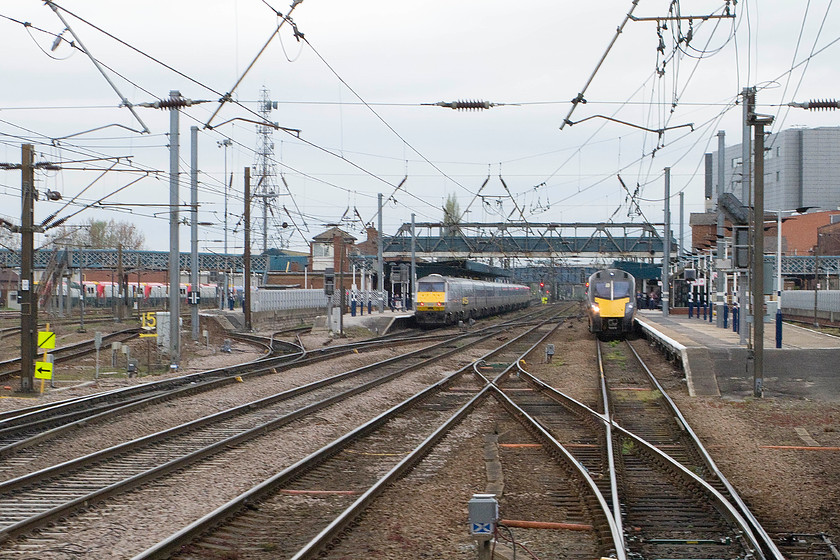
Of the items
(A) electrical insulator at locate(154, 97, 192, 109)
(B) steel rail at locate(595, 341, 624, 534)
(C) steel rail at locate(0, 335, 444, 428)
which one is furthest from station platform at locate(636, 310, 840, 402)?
(A) electrical insulator at locate(154, 97, 192, 109)

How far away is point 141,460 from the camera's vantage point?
1123cm

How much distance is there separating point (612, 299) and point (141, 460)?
27.1 meters

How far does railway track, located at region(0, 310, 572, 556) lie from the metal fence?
38.1 meters

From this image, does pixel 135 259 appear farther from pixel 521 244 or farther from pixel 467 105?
pixel 467 105

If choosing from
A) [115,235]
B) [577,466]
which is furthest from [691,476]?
[115,235]

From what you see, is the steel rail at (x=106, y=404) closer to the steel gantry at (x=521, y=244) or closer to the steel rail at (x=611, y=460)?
the steel rail at (x=611, y=460)

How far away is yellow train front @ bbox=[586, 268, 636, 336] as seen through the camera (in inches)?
1406

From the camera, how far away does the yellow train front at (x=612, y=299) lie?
35719 mm

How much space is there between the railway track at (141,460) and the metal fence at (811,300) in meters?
38.1

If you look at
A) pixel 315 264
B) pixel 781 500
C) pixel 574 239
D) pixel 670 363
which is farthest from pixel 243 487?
pixel 315 264

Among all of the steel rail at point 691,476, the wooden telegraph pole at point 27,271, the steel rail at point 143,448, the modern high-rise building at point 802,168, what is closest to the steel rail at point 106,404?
the steel rail at point 143,448

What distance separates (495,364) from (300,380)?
6.77 meters

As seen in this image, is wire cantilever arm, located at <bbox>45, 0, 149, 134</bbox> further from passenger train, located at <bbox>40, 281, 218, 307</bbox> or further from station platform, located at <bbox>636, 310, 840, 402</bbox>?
passenger train, located at <bbox>40, 281, 218, 307</bbox>

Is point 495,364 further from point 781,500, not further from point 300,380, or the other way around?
point 781,500
